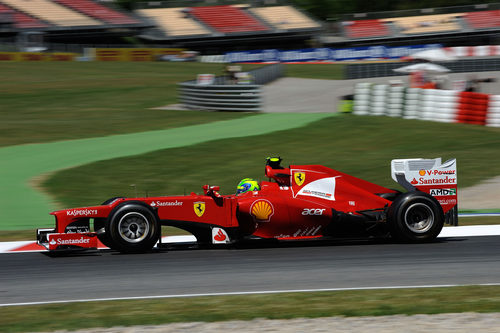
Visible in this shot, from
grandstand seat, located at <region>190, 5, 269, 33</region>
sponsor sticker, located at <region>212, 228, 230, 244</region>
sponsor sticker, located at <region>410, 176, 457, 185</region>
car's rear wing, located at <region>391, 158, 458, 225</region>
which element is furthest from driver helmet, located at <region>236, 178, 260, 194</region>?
grandstand seat, located at <region>190, 5, 269, 33</region>

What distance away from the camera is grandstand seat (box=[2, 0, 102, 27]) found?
5872cm

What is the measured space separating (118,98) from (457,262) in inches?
956

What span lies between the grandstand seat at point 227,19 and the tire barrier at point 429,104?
1701 inches

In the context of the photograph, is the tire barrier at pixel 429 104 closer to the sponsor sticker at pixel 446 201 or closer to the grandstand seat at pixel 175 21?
the sponsor sticker at pixel 446 201

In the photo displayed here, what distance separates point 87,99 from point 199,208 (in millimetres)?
22491

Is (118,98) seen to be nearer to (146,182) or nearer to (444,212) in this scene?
(146,182)

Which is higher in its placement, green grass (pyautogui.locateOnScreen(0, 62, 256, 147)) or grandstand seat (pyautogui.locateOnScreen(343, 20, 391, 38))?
grandstand seat (pyautogui.locateOnScreen(343, 20, 391, 38))

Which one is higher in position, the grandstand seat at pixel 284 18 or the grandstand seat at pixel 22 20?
the grandstand seat at pixel 284 18

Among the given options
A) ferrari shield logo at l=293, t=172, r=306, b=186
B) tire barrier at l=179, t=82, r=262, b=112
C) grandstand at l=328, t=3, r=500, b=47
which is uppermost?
grandstand at l=328, t=3, r=500, b=47

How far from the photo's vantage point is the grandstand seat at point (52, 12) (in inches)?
2312

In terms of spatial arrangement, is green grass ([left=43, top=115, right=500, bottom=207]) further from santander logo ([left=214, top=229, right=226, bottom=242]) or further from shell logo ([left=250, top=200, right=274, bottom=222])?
shell logo ([left=250, top=200, right=274, bottom=222])

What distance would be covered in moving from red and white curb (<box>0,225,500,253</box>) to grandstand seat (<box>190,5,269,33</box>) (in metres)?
56.2

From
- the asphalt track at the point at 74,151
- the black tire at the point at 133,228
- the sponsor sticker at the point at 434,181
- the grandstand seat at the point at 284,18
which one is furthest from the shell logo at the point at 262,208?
the grandstand seat at the point at 284,18


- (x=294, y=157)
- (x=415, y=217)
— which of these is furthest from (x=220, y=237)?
(x=294, y=157)
